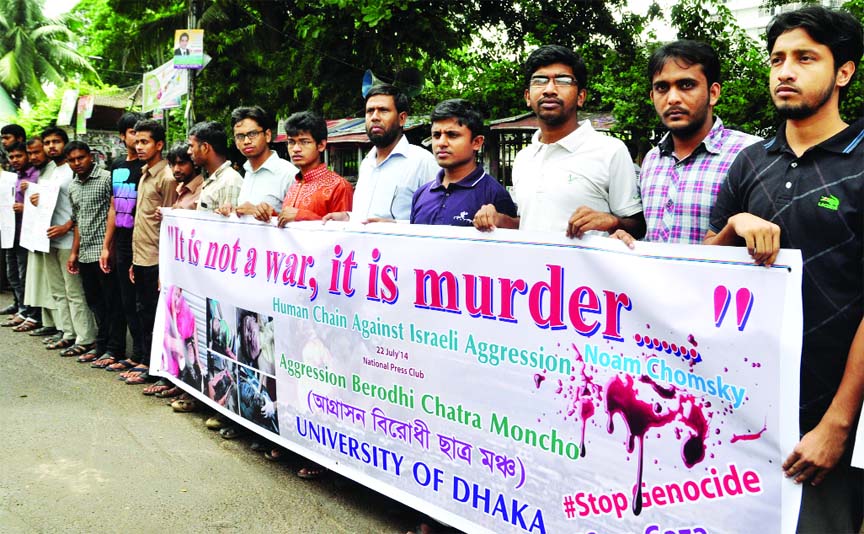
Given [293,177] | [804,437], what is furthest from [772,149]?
[293,177]

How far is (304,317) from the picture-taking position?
12.0ft

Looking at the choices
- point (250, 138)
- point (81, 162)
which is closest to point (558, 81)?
point (250, 138)

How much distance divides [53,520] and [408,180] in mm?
2397

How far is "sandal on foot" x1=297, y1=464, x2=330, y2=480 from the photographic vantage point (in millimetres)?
3939

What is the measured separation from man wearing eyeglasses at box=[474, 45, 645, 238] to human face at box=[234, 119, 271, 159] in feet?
6.79

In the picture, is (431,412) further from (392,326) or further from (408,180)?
(408,180)

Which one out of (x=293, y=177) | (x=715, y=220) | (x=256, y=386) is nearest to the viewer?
(x=715, y=220)

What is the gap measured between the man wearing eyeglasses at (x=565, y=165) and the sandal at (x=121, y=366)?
14.1ft

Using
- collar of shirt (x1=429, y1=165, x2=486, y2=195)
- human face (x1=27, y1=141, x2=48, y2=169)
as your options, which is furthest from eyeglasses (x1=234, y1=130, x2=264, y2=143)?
human face (x1=27, y1=141, x2=48, y2=169)

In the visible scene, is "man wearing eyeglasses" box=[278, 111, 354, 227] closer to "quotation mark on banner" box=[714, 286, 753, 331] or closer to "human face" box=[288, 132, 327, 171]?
"human face" box=[288, 132, 327, 171]

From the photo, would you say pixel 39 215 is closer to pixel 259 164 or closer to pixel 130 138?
pixel 130 138

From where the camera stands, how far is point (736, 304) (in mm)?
2111

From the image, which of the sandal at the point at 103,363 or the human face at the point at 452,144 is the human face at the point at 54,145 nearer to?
the sandal at the point at 103,363

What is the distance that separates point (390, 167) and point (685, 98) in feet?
6.04
